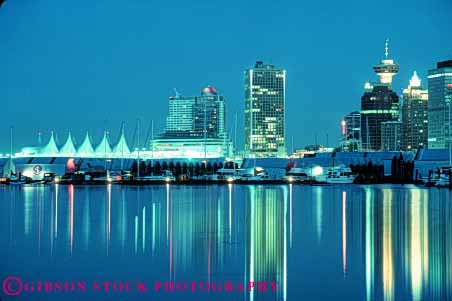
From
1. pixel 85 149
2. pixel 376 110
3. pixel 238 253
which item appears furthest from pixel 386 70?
pixel 238 253

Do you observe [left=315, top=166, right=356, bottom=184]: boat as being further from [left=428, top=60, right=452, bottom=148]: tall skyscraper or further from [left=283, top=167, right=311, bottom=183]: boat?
[left=428, top=60, right=452, bottom=148]: tall skyscraper

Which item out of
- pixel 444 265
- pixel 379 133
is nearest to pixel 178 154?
pixel 379 133

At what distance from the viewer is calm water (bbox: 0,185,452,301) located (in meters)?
8.23

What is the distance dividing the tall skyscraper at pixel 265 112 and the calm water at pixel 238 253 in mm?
99280

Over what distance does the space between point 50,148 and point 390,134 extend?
6739 centimetres

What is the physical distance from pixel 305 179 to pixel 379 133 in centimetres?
8311

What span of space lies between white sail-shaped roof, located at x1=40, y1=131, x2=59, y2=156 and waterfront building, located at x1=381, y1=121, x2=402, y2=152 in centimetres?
6209

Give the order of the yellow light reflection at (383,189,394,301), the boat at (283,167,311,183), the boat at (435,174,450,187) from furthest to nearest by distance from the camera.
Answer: the boat at (283,167,311,183), the boat at (435,174,450,187), the yellow light reflection at (383,189,394,301)

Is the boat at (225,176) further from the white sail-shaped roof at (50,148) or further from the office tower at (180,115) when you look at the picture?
the office tower at (180,115)

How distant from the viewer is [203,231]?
13.9 metres
